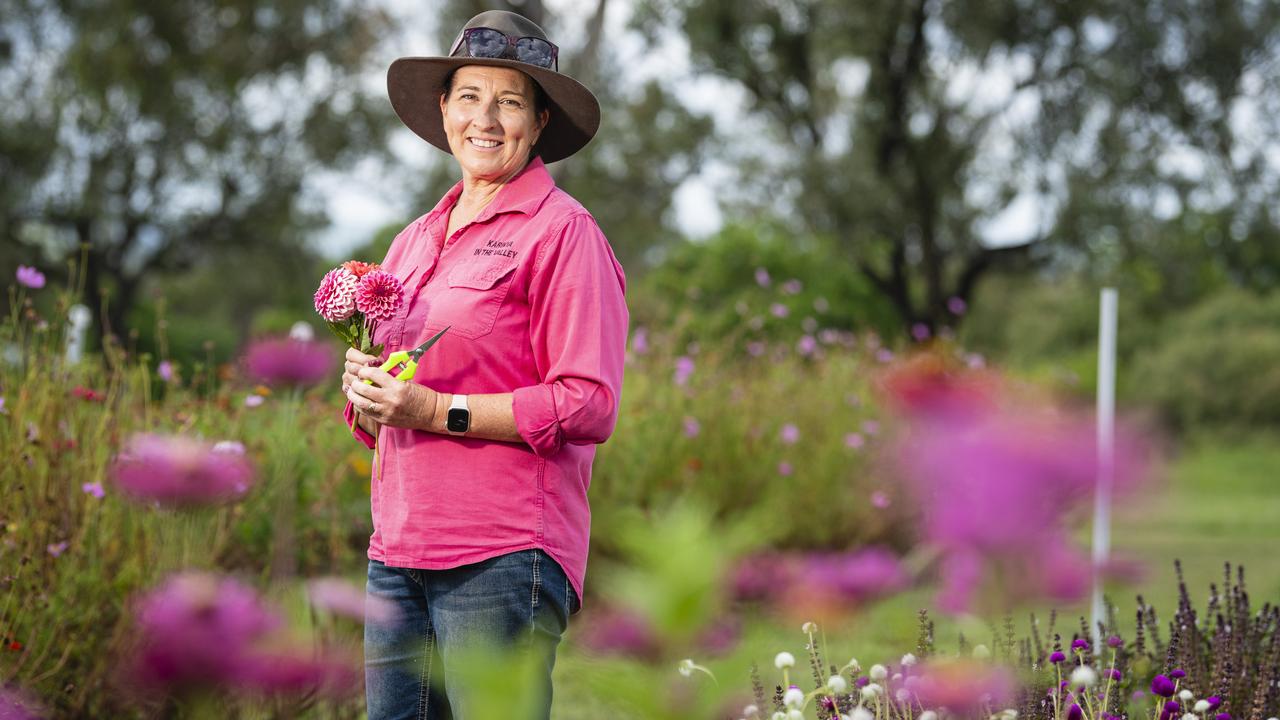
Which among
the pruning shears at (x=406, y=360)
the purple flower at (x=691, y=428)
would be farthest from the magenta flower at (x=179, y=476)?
the purple flower at (x=691, y=428)

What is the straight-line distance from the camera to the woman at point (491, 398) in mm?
2066

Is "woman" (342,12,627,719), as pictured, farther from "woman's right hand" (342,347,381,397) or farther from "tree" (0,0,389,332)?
"tree" (0,0,389,332)

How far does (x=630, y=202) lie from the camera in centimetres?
2383

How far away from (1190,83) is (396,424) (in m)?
17.5

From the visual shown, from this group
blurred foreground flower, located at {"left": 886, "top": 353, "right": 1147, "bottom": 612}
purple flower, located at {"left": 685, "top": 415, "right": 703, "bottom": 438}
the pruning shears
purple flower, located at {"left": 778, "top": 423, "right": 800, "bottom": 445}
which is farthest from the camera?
purple flower, located at {"left": 778, "top": 423, "right": 800, "bottom": 445}

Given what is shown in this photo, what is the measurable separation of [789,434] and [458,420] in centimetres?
511

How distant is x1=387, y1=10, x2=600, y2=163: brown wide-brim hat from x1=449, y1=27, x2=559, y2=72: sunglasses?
0.04ft

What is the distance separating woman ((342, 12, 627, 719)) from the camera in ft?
6.78

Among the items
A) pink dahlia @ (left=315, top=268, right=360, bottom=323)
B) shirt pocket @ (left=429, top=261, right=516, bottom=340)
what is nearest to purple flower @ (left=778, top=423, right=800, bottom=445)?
shirt pocket @ (left=429, top=261, right=516, bottom=340)

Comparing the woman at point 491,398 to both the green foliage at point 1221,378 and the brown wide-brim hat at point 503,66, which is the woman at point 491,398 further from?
the green foliage at point 1221,378

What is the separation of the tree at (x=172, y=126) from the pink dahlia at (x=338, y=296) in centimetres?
2030

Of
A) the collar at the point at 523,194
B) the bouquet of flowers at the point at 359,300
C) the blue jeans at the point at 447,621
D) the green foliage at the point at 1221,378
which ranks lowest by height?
the blue jeans at the point at 447,621

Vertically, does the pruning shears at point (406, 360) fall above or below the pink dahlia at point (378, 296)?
below

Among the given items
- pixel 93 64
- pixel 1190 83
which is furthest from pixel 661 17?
pixel 93 64
